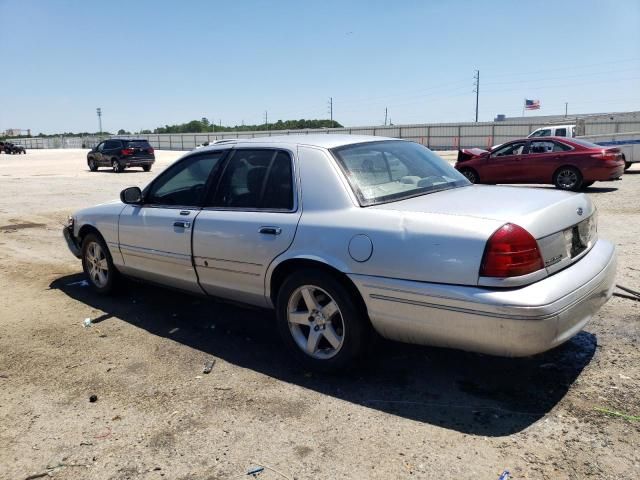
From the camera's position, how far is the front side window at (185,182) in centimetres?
458

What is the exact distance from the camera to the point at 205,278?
14.5 feet

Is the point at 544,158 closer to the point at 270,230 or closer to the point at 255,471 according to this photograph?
the point at 270,230

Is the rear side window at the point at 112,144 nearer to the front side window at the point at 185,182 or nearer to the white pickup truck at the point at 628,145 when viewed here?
the white pickup truck at the point at 628,145

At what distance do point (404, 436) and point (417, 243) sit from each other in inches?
42.5

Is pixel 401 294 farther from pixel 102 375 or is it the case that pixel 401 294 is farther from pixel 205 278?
pixel 102 375

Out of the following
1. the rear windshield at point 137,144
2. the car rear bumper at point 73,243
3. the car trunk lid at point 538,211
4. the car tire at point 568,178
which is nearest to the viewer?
the car trunk lid at point 538,211

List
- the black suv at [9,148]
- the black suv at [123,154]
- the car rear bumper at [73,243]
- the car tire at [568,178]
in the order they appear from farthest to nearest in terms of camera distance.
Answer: the black suv at [9,148] < the black suv at [123,154] < the car tire at [568,178] < the car rear bumper at [73,243]

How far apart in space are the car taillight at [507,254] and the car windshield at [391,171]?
2.93 ft

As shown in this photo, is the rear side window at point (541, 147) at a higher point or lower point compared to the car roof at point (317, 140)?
lower

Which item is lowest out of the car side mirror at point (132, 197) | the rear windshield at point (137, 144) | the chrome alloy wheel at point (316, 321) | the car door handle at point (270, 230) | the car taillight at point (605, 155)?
the chrome alloy wheel at point (316, 321)

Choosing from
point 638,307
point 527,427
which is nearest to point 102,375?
point 527,427

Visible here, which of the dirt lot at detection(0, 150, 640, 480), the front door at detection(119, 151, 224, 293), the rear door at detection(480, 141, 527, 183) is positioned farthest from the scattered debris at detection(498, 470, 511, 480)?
the rear door at detection(480, 141, 527, 183)

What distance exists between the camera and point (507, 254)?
299 centimetres

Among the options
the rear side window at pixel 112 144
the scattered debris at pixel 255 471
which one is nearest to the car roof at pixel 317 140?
the scattered debris at pixel 255 471
